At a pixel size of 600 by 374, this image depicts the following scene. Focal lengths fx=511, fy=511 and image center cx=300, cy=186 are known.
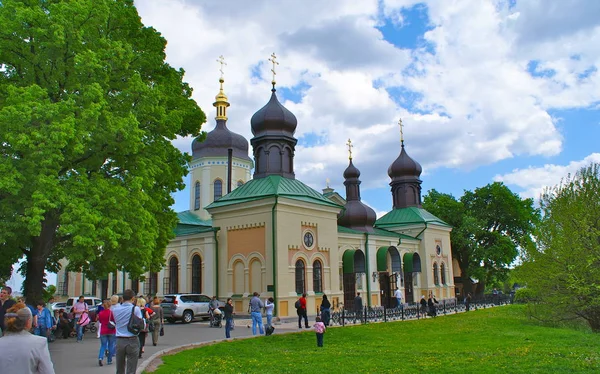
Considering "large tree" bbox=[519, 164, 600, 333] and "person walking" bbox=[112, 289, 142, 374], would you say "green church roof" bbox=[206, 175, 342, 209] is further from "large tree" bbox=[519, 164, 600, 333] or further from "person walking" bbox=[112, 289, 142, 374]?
"person walking" bbox=[112, 289, 142, 374]

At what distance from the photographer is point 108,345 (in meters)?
10.9

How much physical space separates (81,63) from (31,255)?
19.9 feet

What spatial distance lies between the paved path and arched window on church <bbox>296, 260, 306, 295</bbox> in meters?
2.44

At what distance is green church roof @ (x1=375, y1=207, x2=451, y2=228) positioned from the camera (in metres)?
36.1

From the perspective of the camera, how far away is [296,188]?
25.6 meters

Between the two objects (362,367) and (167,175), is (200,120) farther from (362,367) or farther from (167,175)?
(362,367)

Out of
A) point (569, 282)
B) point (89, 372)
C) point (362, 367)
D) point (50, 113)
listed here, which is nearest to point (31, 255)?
point (50, 113)

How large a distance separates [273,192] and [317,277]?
4.76 meters

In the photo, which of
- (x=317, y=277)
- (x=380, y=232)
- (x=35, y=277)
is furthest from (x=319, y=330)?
(x=380, y=232)

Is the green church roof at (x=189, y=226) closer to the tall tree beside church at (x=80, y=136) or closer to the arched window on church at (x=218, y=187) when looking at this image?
the arched window on church at (x=218, y=187)

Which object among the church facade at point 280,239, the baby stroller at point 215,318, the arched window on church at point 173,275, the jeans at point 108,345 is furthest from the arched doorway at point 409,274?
the jeans at point 108,345

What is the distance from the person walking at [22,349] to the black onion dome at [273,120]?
2331 centimetres

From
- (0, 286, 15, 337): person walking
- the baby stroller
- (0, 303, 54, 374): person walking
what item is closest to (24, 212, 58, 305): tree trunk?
(0, 286, 15, 337): person walking

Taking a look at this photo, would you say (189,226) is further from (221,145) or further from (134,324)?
(134,324)
